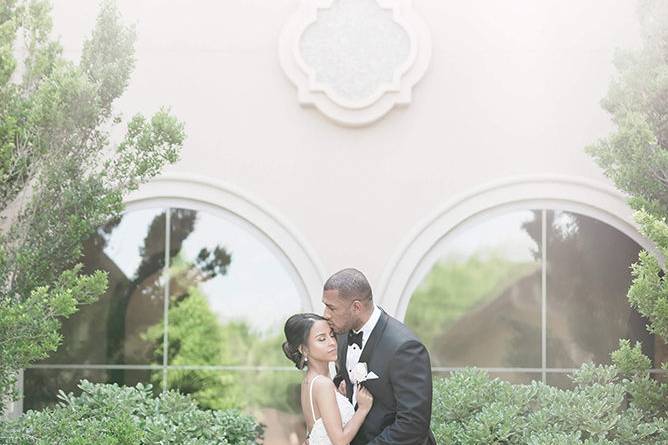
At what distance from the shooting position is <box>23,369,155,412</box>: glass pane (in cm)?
911

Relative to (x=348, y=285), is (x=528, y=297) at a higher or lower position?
higher

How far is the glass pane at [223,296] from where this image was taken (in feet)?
30.1

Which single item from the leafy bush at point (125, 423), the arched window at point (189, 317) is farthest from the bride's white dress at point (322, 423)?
the arched window at point (189, 317)

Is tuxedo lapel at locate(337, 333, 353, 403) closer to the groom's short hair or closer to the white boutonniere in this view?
the white boutonniere

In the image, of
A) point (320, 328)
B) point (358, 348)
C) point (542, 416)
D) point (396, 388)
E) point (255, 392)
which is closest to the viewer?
point (396, 388)

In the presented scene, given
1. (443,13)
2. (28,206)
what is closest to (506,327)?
(443,13)

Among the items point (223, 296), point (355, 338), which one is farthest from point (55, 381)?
point (355, 338)

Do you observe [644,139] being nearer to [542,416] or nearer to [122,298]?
[542,416]

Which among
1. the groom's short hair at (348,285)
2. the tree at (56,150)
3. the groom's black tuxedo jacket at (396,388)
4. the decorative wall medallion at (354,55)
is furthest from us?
the decorative wall medallion at (354,55)

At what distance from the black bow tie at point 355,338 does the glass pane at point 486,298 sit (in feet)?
12.9

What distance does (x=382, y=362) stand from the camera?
197 inches

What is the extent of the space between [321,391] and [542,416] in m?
2.39

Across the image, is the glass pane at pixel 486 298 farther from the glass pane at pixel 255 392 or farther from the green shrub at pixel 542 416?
the green shrub at pixel 542 416

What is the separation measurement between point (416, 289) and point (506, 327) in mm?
910
